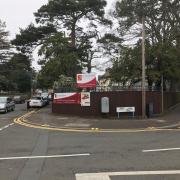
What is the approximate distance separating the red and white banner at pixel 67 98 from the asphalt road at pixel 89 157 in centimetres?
1400

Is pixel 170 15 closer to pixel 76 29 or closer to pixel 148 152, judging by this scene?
pixel 76 29

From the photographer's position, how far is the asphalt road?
1111 centimetres

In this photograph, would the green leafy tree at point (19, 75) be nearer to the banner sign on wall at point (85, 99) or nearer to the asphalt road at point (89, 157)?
the banner sign on wall at point (85, 99)

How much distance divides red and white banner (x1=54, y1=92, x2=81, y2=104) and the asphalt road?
1400 centimetres

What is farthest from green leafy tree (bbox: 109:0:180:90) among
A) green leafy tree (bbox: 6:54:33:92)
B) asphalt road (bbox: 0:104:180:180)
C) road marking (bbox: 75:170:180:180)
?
green leafy tree (bbox: 6:54:33:92)

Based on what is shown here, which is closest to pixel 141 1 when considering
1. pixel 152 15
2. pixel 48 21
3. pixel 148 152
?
pixel 152 15

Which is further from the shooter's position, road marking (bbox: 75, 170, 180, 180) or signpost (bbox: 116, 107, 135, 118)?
signpost (bbox: 116, 107, 135, 118)

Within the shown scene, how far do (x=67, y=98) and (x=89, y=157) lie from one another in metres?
21.9

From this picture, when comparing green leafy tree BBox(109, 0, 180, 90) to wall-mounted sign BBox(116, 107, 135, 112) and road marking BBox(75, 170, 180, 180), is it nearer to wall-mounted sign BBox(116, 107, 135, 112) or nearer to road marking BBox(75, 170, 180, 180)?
wall-mounted sign BBox(116, 107, 135, 112)

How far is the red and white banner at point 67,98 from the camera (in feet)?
114

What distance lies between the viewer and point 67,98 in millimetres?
35875

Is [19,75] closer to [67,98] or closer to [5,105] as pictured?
[5,105]

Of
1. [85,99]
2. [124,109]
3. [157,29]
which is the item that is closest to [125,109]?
[124,109]

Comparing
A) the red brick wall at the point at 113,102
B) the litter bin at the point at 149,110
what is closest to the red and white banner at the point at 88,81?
the red brick wall at the point at 113,102
